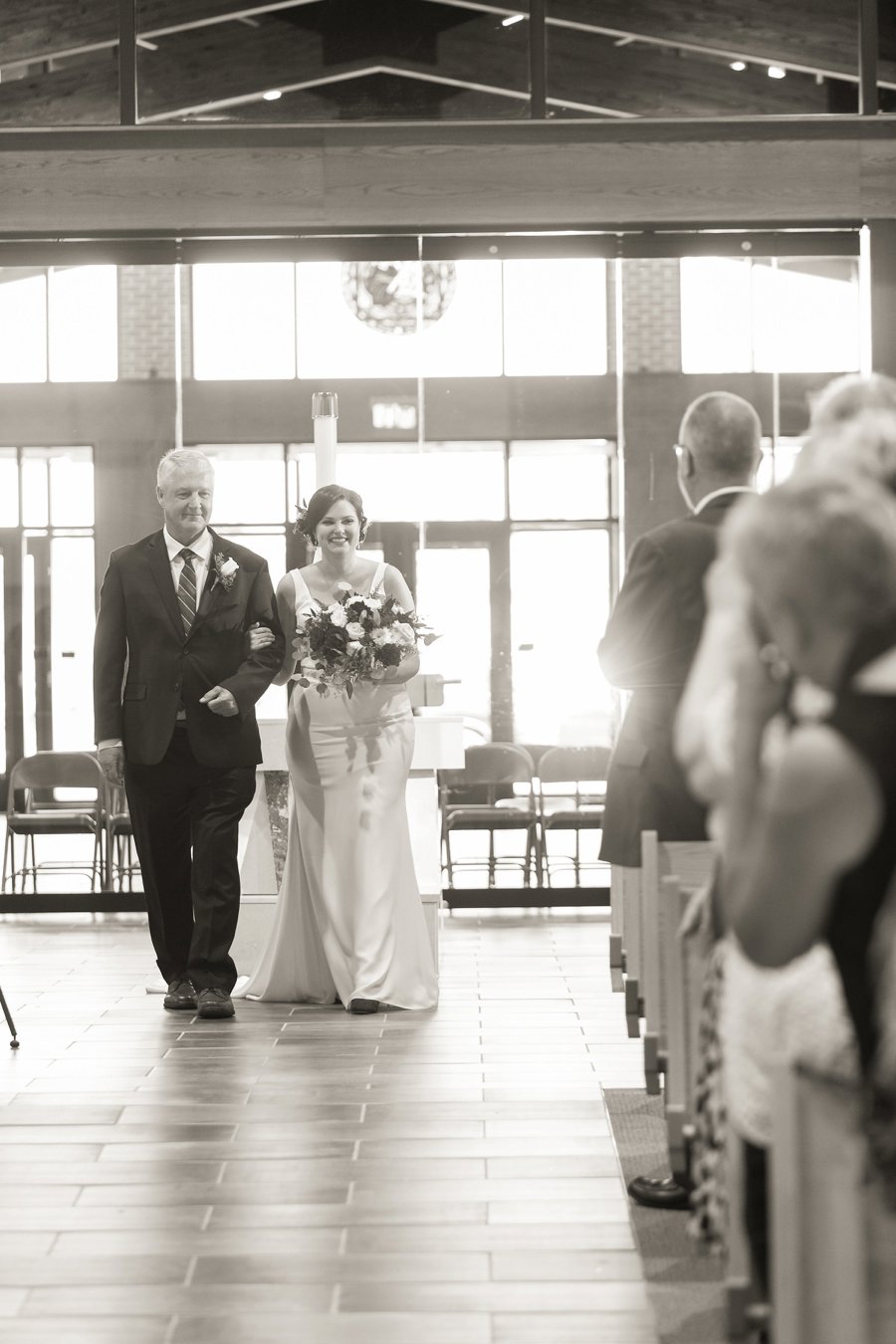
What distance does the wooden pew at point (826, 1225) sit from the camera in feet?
5.08

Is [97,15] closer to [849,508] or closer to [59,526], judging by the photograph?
[59,526]

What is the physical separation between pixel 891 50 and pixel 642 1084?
5.81 metres

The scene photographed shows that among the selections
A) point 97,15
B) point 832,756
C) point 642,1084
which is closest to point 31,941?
point 642,1084

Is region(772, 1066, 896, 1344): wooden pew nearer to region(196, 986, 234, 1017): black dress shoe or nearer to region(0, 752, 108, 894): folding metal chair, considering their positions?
region(196, 986, 234, 1017): black dress shoe

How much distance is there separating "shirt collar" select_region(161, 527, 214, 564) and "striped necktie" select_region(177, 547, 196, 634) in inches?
1.1

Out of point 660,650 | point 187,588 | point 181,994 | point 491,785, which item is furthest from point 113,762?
point 491,785

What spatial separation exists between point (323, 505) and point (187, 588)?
63 cm

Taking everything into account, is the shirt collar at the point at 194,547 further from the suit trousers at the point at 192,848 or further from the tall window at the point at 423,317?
the tall window at the point at 423,317

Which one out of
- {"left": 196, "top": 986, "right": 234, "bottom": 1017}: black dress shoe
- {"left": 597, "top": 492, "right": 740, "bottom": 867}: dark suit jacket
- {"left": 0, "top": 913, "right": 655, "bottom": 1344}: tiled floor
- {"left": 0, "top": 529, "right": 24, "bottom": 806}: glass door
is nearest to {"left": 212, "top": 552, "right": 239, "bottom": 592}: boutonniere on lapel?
{"left": 196, "top": 986, "right": 234, "bottom": 1017}: black dress shoe

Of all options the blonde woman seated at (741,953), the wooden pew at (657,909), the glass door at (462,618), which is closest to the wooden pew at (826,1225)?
the blonde woman seated at (741,953)

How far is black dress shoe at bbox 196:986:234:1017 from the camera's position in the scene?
5.59 m

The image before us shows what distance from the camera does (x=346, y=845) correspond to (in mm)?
5848

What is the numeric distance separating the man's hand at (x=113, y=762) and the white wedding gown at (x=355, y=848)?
0.64 m

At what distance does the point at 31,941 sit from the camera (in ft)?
25.1
